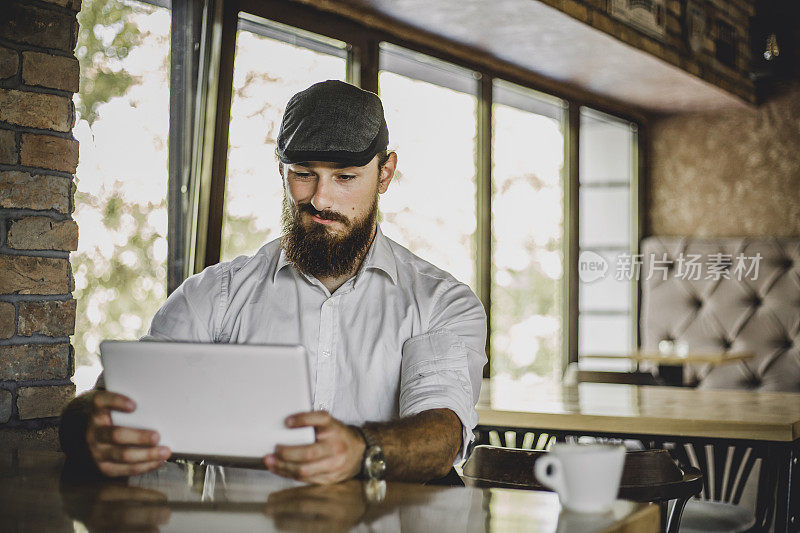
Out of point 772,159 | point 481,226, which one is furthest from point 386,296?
point 772,159

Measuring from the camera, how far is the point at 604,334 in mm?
5281

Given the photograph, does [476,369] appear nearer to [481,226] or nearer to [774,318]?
[481,226]

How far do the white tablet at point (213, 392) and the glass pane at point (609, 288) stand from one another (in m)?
4.09

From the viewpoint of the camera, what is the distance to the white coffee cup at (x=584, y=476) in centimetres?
108

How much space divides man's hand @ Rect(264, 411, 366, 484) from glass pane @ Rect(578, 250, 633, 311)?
157 inches

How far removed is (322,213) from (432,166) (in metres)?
2.21

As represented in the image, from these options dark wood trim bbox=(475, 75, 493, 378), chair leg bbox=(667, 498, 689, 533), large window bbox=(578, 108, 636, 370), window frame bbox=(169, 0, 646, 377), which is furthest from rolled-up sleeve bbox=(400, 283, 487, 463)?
large window bbox=(578, 108, 636, 370)

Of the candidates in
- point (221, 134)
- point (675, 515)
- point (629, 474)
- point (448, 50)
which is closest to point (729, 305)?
point (448, 50)

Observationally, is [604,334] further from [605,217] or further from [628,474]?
[628,474]

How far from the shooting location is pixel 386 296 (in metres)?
1.85

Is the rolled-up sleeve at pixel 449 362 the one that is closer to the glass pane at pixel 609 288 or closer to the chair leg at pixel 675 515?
the chair leg at pixel 675 515

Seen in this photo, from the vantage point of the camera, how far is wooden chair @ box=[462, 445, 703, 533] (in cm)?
174

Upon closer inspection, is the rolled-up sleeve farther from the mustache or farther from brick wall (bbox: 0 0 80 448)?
brick wall (bbox: 0 0 80 448)

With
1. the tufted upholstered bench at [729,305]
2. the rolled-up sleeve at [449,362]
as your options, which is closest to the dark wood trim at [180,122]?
the rolled-up sleeve at [449,362]
